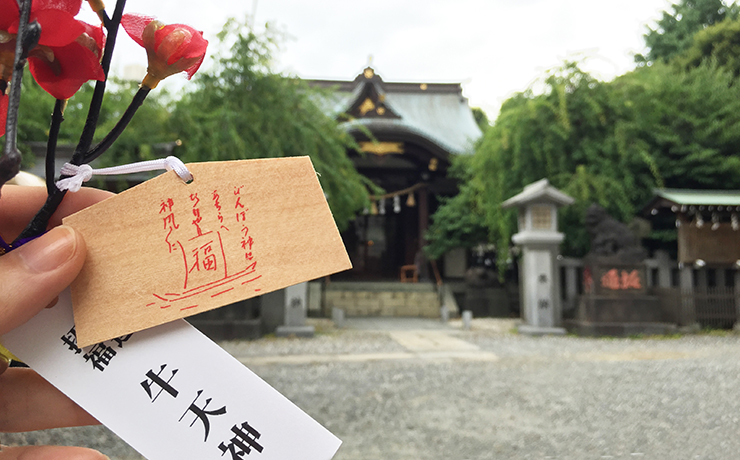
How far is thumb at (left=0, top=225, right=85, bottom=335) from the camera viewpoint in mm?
467

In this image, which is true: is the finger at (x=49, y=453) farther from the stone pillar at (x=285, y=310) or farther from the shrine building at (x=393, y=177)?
the shrine building at (x=393, y=177)

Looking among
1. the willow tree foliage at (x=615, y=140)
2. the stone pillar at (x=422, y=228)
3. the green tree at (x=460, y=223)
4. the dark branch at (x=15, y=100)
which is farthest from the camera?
the stone pillar at (x=422, y=228)

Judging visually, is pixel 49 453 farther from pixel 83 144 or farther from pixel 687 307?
pixel 687 307

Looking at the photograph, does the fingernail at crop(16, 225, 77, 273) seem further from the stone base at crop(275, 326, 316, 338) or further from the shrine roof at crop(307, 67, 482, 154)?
the shrine roof at crop(307, 67, 482, 154)

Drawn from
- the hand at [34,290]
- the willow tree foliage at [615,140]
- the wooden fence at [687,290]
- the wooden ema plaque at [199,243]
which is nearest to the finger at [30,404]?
the hand at [34,290]

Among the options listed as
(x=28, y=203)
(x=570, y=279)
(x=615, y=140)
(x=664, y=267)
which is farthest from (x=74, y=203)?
(x=664, y=267)

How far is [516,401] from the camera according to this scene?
2879mm

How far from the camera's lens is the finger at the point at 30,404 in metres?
0.58

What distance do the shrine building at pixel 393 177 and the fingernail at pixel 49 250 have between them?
9.66 m

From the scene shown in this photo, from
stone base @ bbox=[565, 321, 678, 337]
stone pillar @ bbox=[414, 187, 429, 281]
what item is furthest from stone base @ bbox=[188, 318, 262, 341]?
stone pillar @ bbox=[414, 187, 429, 281]

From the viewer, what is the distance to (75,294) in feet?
1.69

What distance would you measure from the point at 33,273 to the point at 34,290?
0.06 feet

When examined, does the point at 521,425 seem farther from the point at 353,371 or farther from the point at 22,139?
the point at 22,139

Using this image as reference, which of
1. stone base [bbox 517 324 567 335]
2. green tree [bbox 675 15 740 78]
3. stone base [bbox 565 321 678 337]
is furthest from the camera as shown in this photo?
green tree [bbox 675 15 740 78]
